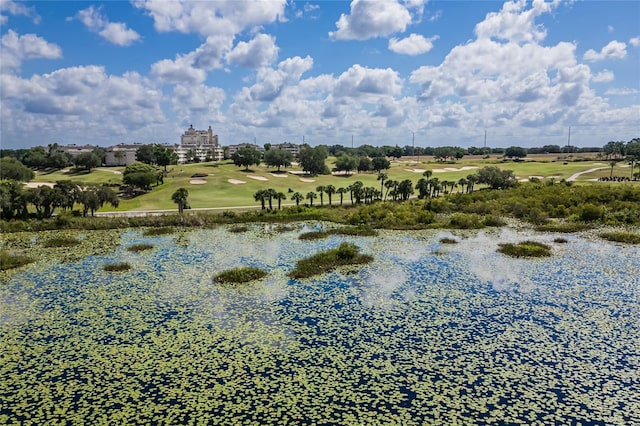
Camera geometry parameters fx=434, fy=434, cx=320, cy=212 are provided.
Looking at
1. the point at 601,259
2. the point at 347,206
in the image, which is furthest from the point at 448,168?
the point at 601,259

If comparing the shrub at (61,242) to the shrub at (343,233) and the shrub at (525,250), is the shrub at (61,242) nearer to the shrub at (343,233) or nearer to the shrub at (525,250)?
the shrub at (343,233)

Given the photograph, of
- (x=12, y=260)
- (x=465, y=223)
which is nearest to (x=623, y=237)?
(x=465, y=223)

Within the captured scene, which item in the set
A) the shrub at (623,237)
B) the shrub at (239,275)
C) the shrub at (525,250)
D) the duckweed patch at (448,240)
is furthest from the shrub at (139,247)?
the shrub at (623,237)

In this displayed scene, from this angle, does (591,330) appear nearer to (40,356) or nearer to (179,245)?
(40,356)

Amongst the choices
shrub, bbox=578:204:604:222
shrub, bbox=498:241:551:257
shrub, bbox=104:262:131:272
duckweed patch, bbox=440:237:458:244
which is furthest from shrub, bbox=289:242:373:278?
shrub, bbox=578:204:604:222

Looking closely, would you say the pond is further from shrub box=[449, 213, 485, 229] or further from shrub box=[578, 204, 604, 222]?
shrub box=[578, 204, 604, 222]

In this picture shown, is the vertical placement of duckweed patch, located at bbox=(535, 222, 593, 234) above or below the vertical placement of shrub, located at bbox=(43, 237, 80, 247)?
above

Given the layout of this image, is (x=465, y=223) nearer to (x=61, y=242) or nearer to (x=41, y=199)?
(x=61, y=242)
